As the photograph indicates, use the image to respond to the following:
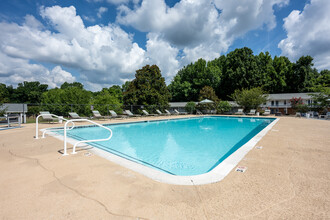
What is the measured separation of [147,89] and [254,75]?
18.7 m

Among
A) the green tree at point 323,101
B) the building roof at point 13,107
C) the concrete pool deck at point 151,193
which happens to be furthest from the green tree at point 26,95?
the green tree at point 323,101

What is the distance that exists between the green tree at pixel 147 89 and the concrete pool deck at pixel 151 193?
17.5 m

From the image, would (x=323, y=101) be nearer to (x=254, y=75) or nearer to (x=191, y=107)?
(x=254, y=75)

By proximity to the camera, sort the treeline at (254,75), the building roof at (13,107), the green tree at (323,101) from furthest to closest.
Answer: the treeline at (254,75), the green tree at (323,101), the building roof at (13,107)

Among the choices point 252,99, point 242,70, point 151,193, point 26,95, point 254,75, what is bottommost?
point 151,193

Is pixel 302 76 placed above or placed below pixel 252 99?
above

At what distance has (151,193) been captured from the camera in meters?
2.03

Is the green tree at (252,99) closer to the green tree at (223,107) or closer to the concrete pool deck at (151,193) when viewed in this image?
the green tree at (223,107)

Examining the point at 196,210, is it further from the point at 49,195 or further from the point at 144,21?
the point at 144,21

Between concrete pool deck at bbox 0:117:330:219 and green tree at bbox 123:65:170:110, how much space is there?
17.5 m

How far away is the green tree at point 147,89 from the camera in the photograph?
20.5m

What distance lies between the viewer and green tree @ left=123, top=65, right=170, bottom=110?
20.5 meters

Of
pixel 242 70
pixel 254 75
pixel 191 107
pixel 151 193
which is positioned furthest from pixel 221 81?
pixel 151 193

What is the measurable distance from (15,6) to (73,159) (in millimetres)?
10678
